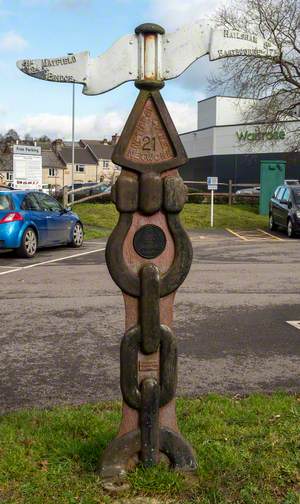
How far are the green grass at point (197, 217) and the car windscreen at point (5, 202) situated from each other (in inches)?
283

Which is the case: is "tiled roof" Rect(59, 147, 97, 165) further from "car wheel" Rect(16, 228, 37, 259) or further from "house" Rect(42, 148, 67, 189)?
"car wheel" Rect(16, 228, 37, 259)

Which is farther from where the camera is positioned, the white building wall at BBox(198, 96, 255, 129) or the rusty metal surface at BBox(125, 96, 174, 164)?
the white building wall at BBox(198, 96, 255, 129)

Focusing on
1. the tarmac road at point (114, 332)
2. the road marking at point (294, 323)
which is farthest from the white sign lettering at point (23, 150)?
the road marking at point (294, 323)

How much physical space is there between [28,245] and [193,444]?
1017cm

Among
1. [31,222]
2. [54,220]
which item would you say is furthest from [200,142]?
[31,222]

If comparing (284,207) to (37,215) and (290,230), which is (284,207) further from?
(37,215)

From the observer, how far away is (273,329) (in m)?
6.73

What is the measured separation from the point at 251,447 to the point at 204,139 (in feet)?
188

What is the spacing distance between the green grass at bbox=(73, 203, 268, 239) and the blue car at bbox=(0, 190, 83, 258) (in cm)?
535

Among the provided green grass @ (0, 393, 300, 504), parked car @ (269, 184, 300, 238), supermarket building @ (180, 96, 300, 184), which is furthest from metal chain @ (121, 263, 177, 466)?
supermarket building @ (180, 96, 300, 184)

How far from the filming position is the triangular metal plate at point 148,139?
307 cm

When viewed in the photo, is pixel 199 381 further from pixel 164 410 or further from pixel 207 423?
pixel 164 410

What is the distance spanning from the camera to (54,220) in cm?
1436

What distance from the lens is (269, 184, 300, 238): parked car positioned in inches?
734
